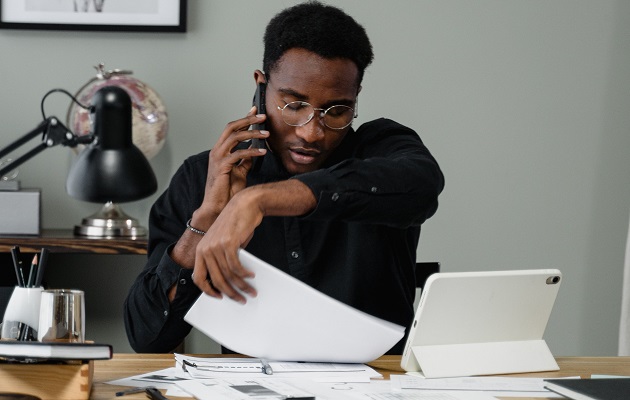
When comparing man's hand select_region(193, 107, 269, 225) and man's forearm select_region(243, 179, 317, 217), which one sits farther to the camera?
man's hand select_region(193, 107, 269, 225)

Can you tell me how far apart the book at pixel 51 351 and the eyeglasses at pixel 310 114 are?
0.66 meters

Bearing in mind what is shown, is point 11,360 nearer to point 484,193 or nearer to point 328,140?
point 328,140

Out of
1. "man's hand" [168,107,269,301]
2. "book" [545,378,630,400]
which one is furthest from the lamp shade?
"book" [545,378,630,400]

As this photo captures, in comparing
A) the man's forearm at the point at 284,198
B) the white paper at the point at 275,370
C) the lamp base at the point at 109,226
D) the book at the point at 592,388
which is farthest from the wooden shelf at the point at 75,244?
the book at the point at 592,388

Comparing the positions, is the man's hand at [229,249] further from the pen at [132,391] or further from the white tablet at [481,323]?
the white tablet at [481,323]

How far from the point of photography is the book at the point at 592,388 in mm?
1131

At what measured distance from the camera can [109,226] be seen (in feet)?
8.29

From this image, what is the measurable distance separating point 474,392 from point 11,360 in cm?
→ 64

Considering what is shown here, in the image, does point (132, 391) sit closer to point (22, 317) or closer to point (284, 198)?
point (22, 317)

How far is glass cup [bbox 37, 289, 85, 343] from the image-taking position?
48.3 inches

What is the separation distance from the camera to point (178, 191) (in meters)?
1.81

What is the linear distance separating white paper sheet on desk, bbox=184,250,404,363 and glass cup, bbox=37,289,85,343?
0.16 metres

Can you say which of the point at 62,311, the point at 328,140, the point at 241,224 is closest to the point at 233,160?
the point at 328,140

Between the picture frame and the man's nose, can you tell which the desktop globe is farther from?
the man's nose
